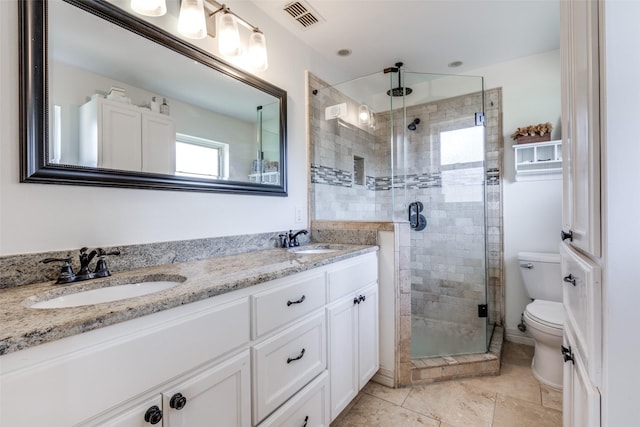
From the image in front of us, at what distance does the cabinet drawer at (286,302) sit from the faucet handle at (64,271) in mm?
624

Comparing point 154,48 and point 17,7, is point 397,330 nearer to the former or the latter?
point 154,48

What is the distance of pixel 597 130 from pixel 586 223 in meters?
0.27

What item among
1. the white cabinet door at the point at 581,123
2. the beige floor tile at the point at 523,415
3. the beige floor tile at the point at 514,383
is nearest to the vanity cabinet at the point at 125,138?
the white cabinet door at the point at 581,123

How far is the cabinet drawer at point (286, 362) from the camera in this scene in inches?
41.4

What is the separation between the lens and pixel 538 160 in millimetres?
2320

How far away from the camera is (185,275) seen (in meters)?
1.09

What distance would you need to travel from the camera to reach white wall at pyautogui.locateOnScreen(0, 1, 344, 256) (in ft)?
3.11

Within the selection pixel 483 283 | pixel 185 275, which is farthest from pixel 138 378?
pixel 483 283

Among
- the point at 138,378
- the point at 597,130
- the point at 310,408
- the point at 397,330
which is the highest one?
the point at 597,130

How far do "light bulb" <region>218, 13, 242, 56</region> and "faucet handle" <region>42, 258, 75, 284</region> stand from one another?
1.26 metres

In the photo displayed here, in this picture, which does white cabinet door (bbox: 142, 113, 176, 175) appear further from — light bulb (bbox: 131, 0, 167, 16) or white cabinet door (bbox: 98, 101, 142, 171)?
light bulb (bbox: 131, 0, 167, 16)

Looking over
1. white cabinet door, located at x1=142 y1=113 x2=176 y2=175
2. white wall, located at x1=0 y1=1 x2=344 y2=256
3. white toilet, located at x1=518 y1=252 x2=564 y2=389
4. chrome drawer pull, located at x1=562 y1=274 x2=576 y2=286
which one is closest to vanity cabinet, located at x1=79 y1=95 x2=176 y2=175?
white cabinet door, located at x1=142 y1=113 x2=176 y2=175

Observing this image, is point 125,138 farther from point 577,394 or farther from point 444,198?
point 444,198

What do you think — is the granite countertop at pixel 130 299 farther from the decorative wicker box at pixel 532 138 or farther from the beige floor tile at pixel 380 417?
the decorative wicker box at pixel 532 138
